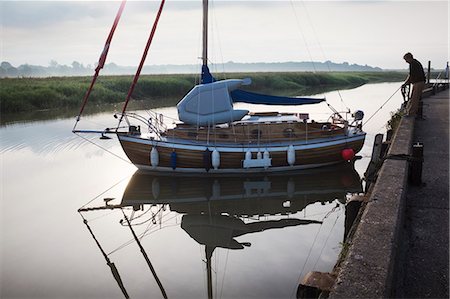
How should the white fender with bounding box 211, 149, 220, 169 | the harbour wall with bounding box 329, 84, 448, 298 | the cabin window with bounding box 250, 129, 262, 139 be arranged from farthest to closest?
the cabin window with bounding box 250, 129, 262, 139
the white fender with bounding box 211, 149, 220, 169
the harbour wall with bounding box 329, 84, 448, 298

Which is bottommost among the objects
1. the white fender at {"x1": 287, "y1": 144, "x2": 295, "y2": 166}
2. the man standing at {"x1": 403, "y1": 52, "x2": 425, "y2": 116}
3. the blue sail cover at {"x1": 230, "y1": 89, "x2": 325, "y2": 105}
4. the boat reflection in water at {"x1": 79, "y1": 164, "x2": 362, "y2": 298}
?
the boat reflection in water at {"x1": 79, "y1": 164, "x2": 362, "y2": 298}

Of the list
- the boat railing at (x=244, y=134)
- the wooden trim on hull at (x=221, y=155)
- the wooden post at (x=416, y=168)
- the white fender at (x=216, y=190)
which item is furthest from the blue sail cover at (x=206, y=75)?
the wooden post at (x=416, y=168)

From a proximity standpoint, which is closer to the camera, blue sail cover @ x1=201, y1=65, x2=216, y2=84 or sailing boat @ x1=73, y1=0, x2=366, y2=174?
sailing boat @ x1=73, y1=0, x2=366, y2=174

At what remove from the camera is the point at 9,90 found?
118 ft

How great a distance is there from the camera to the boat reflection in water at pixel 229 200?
11141mm

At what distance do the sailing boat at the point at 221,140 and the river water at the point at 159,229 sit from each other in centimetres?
62

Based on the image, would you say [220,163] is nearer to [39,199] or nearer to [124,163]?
[124,163]

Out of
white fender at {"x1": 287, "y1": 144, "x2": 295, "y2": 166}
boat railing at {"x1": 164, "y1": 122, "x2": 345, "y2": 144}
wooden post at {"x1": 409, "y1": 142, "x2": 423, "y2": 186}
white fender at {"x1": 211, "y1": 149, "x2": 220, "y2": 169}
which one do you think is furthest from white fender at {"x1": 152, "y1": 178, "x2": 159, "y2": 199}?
wooden post at {"x1": 409, "y1": 142, "x2": 423, "y2": 186}

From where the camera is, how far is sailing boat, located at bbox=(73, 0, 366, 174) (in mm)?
15078

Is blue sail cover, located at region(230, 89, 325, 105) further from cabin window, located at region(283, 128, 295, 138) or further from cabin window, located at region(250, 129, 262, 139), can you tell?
cabin window, located at region(250, 129, 262, 139)

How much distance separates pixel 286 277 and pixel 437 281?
12.3 feet

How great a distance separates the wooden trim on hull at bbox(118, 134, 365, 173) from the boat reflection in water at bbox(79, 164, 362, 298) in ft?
1.21

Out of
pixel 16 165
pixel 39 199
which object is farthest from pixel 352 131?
pixel 16 165

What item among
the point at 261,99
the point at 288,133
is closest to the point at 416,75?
the point at 288,133
